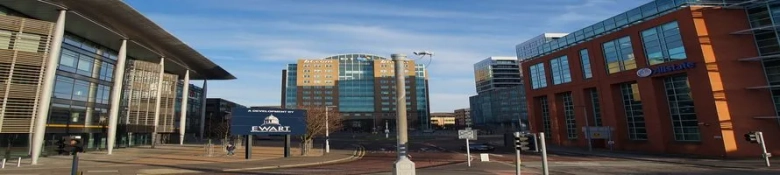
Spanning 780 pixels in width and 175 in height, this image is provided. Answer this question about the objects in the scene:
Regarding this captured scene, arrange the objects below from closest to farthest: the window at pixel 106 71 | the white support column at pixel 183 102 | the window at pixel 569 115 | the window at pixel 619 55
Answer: the window at pixel 619 55 → the window at pixel 106 71 → the window at pixel 569 115 → the white support column at pixel 183 102

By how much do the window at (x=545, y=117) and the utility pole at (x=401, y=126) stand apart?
166 ft

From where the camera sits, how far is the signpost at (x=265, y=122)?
35.6 m

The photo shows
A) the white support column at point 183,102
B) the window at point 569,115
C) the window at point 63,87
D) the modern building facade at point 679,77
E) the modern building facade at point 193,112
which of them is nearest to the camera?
the modern building facade at point 679,77

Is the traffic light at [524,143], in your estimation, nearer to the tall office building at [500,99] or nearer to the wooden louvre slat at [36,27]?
the wooden louvre slat at [36,27]

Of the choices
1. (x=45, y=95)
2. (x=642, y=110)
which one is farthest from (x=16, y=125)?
(x=642, y=110)

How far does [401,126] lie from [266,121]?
79.4 feet

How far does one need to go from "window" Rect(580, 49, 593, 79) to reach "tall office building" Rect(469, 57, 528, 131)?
303 ft

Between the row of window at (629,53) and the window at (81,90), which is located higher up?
the row of window at (629,53)

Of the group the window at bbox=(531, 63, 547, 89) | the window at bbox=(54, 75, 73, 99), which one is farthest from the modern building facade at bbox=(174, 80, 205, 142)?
the window at bbox=(531, 63, 547, 89)

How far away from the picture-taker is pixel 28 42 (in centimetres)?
3344

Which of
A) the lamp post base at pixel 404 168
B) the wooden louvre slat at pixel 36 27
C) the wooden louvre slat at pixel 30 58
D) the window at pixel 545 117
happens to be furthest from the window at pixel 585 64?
the wooden louvre slat at pixel 30 58

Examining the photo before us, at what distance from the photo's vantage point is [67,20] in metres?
38.2

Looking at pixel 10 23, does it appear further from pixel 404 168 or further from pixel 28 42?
pixel 404 168

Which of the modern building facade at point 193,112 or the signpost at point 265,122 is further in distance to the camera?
the modern building facade at point 193,112
